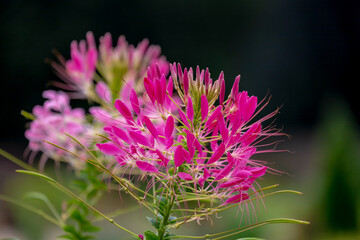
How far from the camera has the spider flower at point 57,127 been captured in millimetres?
1168

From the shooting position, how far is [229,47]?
7348 mm

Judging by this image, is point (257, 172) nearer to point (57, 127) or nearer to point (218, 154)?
point (218, 154)

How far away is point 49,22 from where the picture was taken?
6754mm

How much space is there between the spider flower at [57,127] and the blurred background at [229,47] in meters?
3.90

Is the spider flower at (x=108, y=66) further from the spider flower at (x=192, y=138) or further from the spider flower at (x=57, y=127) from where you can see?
the spider flower at (x=192, y=138)

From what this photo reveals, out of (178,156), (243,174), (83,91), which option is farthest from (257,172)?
(83,91)

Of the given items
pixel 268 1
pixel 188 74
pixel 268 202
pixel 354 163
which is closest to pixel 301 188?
pixel 268 202

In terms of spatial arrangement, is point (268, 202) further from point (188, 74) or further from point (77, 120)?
point (188, 74)

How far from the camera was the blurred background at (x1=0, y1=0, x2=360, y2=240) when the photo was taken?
667cm

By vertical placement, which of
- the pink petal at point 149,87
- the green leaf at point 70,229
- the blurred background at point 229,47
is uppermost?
the blurred background at point 229,47

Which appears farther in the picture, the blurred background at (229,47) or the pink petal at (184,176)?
the blurred background at (229,47)

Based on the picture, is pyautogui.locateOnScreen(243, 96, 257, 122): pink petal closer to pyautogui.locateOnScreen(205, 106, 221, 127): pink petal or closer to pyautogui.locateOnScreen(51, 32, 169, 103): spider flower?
pyautogui.locateOnScreen(205, 106, 221, 127): pink petal

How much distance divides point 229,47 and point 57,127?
6.38 metres

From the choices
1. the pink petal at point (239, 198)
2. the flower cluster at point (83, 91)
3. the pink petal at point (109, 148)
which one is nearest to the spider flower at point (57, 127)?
the flower cluster at point (83, 91)
